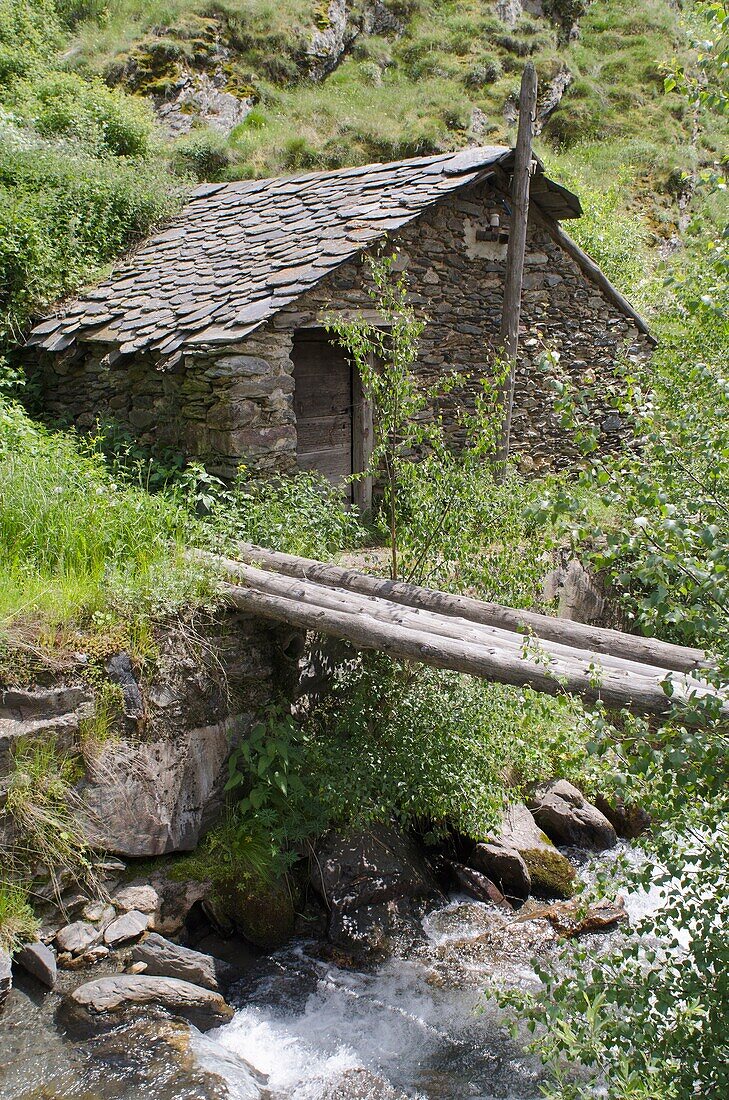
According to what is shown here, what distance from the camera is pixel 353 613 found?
4.86 meters

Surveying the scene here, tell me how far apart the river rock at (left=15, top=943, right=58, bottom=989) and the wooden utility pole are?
20.5 feet

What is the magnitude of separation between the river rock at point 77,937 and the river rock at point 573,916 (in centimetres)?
268

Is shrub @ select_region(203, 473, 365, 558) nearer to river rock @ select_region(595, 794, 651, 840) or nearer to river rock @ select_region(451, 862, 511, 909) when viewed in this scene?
river rock @ select_region(451, 862, 511, 909)

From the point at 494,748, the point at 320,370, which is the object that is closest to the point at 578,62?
the point at 320,370

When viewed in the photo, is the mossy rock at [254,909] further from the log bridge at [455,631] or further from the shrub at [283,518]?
the shrub at [283,518]

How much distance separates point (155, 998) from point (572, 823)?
3.36 meters

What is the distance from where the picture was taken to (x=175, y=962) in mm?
4539

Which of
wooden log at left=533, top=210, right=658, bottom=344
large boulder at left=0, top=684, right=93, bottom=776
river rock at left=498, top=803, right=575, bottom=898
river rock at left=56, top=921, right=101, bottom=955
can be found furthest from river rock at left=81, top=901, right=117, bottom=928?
wooden log at left=533, top=210, right=658, bottom=344

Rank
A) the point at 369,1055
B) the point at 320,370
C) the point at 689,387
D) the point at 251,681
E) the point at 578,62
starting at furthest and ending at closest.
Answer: the point at 578,62 → the point at 320,370 → the point at 689,387 → the point at 251,681 → the point at 369,1055

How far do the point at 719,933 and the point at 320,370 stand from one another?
270 inches

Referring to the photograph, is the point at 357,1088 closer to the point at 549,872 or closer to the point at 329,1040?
the point at 329,1040

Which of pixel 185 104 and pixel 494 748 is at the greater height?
pixel 185 104

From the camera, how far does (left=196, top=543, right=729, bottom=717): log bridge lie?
3.79 m

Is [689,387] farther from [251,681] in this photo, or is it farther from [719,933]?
[719,933]
